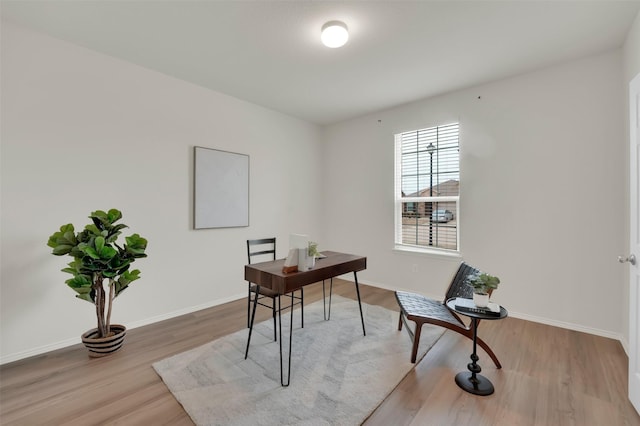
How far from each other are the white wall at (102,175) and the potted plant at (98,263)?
1.13 ft

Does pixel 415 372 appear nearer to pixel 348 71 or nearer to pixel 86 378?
pixel 86 378

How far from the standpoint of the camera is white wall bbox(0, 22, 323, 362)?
91.7 inches

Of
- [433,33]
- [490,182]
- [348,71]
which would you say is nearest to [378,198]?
[490,182]

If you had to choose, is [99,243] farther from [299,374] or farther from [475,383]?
[475,383]

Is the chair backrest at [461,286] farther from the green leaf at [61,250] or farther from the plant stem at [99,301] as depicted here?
the green leaf at [61,250]

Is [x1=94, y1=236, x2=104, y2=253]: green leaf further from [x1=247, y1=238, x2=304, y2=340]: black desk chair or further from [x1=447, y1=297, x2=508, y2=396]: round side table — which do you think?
[x1=447, y1=297, x2=508, y2=396]: round side table

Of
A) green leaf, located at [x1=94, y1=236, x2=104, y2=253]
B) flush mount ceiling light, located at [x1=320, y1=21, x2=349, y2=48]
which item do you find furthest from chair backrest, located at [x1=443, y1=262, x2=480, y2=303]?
green leaf, located at [x1=94, y1=236, x2=104, y2=253]

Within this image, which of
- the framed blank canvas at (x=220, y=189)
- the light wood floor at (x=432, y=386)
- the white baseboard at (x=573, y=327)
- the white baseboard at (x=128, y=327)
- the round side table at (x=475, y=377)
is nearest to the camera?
the light wood floor at (x=432, y=386)

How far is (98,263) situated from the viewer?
229 centimetres

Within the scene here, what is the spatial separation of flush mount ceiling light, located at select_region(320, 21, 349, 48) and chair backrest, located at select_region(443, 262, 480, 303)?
7.51 ft

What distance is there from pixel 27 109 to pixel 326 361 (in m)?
3.31

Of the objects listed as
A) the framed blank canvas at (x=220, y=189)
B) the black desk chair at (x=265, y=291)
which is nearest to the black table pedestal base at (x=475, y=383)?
the black desk chair at (x=265, y=291)

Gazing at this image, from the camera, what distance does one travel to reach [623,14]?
2193mm

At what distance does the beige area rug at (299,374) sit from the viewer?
5.67ft
